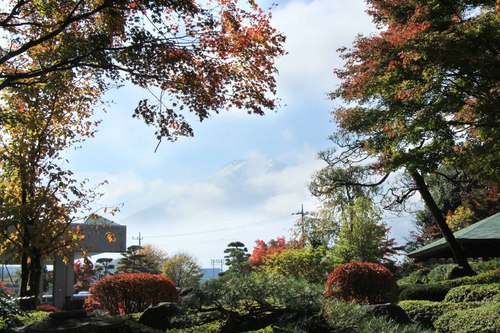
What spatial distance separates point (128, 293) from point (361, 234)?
16383 mm

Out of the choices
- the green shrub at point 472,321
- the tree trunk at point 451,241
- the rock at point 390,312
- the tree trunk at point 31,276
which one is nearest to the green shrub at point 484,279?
the tree trunk at point 451,241

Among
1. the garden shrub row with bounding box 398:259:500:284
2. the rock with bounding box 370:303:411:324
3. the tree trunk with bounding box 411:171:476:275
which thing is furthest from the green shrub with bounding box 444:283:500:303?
the tree trunk with bounding box 411:171:476:275

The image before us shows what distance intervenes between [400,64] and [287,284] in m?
7.55

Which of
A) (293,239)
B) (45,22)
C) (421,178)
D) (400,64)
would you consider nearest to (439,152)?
(400,64)

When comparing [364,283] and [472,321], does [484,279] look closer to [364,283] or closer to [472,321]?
[364,283]

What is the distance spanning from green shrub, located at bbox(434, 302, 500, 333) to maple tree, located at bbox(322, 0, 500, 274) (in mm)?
4331

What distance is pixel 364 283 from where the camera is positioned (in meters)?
11.7

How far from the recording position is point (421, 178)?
1847 cm

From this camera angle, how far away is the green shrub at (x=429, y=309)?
1065 cm

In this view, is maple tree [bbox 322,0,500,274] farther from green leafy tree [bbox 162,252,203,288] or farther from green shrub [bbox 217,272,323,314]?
green leafy tree [bbox 162,252,203,288]

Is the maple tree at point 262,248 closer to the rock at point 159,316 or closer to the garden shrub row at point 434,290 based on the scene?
the garden shrub row at point 434,290

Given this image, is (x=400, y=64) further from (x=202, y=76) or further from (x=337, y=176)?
(x=337, y=176)

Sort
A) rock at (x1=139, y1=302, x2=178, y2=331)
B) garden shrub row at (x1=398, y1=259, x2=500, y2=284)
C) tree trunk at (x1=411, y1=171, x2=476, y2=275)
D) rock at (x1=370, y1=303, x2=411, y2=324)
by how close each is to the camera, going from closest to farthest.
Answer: rock at (x1=139, y1=302, x2=178, y2=331) → rock at (x1=370, y1=303, x2=411, y2=324) → tree trunk at (x1=411, y1=171, x2=476, y2=275) → garden shrub row at (x1=398, y1=259, x2=500, y2=284)

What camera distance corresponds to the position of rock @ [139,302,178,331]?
22.8ft
